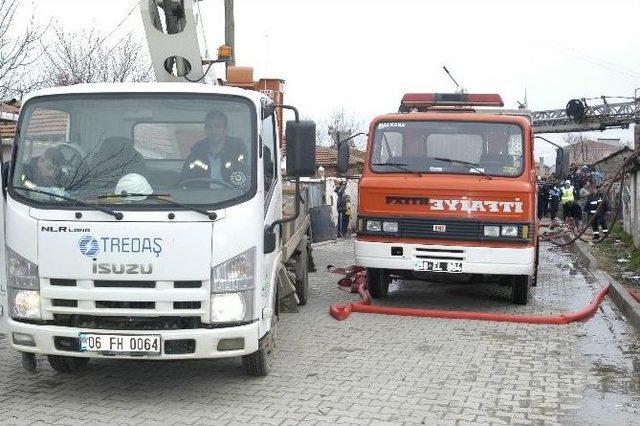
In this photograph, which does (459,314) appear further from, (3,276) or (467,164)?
(3,276)

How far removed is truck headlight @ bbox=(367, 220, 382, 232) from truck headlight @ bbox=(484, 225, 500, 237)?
1306 millimetres

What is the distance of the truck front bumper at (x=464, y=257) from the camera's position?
9.12 meters

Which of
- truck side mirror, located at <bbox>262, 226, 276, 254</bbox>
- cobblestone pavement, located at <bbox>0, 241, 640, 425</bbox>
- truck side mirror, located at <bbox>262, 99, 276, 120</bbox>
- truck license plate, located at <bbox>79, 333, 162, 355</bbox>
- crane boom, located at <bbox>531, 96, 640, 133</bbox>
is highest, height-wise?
crane boom, located at <bbox>531, 96, 640, 133</bbox>

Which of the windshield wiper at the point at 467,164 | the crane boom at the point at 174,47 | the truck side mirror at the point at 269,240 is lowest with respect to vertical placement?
the truck side mirror at the point at 269,240

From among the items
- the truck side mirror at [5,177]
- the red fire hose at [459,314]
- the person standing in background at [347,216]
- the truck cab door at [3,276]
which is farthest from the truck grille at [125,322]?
the person standing in background at [347,216]

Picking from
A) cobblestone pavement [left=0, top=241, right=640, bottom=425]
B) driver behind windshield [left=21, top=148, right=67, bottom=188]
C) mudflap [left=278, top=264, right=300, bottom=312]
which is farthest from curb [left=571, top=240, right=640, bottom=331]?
driver behind windshield [left=21, top=148, right=67, bottom=188]

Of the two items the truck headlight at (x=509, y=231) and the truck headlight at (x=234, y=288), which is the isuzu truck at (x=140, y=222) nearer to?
the truck headlight at (x=234, y=288)

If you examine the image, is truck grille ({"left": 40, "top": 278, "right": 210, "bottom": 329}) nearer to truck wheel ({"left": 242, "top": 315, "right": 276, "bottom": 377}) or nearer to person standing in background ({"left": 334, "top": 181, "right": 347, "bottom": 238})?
truck wheel ({"left": 242, "top": 315, "right": 276, "bottom": 377})

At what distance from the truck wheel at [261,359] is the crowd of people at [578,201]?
12656 mm

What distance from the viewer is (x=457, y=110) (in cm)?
1080

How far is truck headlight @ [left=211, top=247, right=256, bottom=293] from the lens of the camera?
5371 millimetres

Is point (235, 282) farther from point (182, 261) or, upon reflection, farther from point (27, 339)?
point (27, 339)

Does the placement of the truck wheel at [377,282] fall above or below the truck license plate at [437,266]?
below

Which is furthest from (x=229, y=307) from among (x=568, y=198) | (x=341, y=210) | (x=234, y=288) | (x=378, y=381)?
(x=568, y=198)
